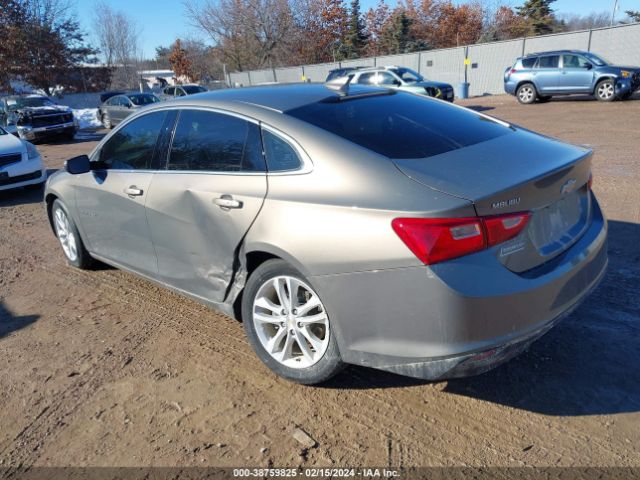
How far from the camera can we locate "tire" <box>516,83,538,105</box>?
20.2 meters

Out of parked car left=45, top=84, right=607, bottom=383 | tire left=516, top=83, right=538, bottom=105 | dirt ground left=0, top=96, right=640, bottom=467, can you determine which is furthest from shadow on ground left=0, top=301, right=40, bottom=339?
tire left=516, top=83, right=538, bottom=105

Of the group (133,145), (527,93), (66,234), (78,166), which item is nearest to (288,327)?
(133,145)

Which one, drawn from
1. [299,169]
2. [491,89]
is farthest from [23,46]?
[299,169]

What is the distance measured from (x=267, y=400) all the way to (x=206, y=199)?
130 centimetres

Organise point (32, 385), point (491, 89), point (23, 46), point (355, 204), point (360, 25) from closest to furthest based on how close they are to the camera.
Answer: point (355, 204)
point (32, 385)
point (491, 89)
point (23, 46)
point (360, 25)

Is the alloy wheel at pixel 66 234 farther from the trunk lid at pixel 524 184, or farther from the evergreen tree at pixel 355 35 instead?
the evergreen tree at pixel 355 35

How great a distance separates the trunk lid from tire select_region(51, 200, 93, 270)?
3.66m

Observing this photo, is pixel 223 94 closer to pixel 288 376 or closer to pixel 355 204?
pixel 355 204

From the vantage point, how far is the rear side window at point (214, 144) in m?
3.23

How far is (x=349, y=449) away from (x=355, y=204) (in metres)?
1.21

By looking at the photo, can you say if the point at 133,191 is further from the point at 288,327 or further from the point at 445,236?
the point at 445,236

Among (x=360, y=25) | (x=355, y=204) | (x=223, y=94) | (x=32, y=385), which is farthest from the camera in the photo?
(x=360, y=25)

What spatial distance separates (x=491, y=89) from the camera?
30.2 meters

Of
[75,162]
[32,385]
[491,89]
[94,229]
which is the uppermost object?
[75,162]
